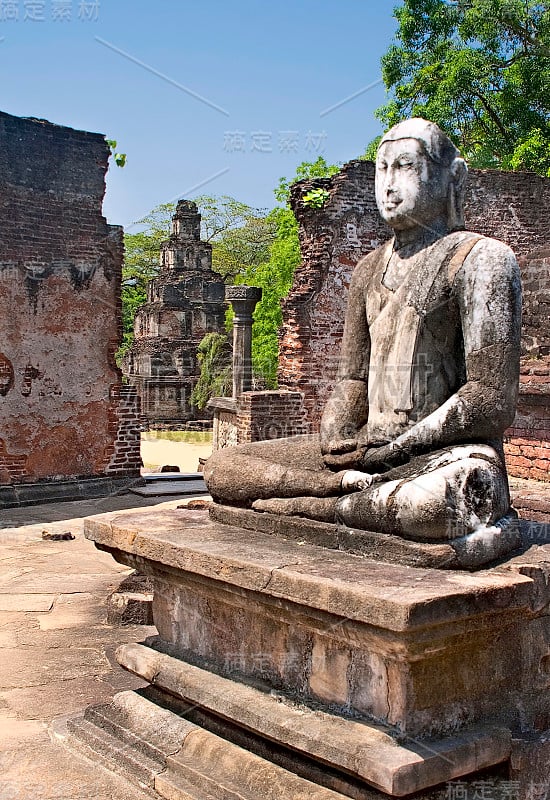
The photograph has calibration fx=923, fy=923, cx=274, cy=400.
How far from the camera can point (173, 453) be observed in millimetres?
19000

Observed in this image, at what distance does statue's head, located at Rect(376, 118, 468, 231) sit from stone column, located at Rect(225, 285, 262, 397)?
522 inches

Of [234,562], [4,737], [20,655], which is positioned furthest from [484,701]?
[20,655]

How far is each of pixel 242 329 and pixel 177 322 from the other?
1297 centimetres

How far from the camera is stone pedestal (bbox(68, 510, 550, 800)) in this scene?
2754 millimetres

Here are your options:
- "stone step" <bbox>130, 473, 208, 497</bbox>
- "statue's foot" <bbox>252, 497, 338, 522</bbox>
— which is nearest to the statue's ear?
"statue's foot" <bbox>252, 497, 338, 522</bbox>

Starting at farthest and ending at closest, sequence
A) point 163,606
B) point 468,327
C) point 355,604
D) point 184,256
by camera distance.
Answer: point 184,256 → point 163,606 → point 468,327 → point 355,604

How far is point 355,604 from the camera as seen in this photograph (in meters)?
2.72

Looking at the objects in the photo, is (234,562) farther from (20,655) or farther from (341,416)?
(20,655)

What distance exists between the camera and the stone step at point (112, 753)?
330 cm

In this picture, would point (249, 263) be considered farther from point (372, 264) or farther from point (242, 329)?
point (372, 264)

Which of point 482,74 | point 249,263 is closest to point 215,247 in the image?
point 249,263

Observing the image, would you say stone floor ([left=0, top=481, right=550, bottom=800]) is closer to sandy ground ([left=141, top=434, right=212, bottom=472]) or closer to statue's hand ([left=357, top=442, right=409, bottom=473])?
statue's hand ([left=357, top=442, right=409, bottom=473])

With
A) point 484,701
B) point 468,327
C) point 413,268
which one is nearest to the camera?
point 484,701

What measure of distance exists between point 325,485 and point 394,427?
0.36 metres
